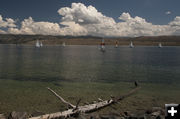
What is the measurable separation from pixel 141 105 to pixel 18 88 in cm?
2127

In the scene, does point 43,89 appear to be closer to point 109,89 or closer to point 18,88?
point 18,88

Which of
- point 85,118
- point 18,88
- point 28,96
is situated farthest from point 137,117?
point 18,88

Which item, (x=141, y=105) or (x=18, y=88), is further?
(x=18, y=88)

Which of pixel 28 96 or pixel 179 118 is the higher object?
pixel 179 118

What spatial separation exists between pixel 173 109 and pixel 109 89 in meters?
22.0

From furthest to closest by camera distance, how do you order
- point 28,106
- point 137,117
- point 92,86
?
1. point 92,86
2. point 28,106
3. point 137,117

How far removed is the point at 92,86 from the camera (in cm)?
3434

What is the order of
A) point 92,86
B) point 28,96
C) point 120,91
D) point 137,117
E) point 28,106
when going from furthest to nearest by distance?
point 92,86 < point 120,91 < point 28,96 < point 28,106 < point 137,117

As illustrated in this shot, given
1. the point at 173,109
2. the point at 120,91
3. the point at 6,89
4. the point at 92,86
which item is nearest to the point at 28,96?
the point at 6,89

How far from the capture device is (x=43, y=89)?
3155 cm

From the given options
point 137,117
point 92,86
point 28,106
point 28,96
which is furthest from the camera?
point 92,86

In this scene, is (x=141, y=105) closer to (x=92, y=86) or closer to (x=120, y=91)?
(x=120, y=91)

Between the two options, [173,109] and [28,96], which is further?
[28,96]

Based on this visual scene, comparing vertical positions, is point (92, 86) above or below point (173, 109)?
below
